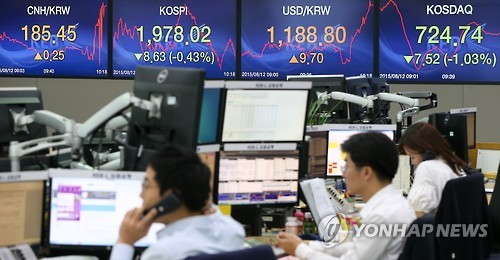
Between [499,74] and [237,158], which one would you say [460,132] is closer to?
[499,74]

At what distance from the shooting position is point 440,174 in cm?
405

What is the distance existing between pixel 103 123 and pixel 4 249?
1.93 ft

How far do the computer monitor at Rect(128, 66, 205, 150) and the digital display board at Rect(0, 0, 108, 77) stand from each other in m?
4.52

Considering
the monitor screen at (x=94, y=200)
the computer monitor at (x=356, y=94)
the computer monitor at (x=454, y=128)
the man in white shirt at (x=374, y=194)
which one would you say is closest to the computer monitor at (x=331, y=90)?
the computer monitor at (x=356, y=94)

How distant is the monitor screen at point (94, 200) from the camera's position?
276 cm

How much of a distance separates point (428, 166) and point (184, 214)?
214 centimetres

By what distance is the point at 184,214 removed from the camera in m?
2.21

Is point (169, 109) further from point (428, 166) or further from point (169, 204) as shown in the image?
point (428, 166)

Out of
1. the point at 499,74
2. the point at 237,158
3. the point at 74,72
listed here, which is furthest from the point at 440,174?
the point at 74,72

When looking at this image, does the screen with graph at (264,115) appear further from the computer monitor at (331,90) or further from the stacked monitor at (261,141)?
the computer monitor at (331,90)

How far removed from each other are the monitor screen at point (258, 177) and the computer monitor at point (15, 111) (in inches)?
32.2

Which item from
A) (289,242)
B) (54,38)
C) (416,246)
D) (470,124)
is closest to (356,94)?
(470,124)

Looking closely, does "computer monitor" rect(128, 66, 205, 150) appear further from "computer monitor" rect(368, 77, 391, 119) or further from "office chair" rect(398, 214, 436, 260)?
"computer monitor" rect(368, 77, 391, 119)

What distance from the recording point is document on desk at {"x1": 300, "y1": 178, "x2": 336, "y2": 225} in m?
3.47
